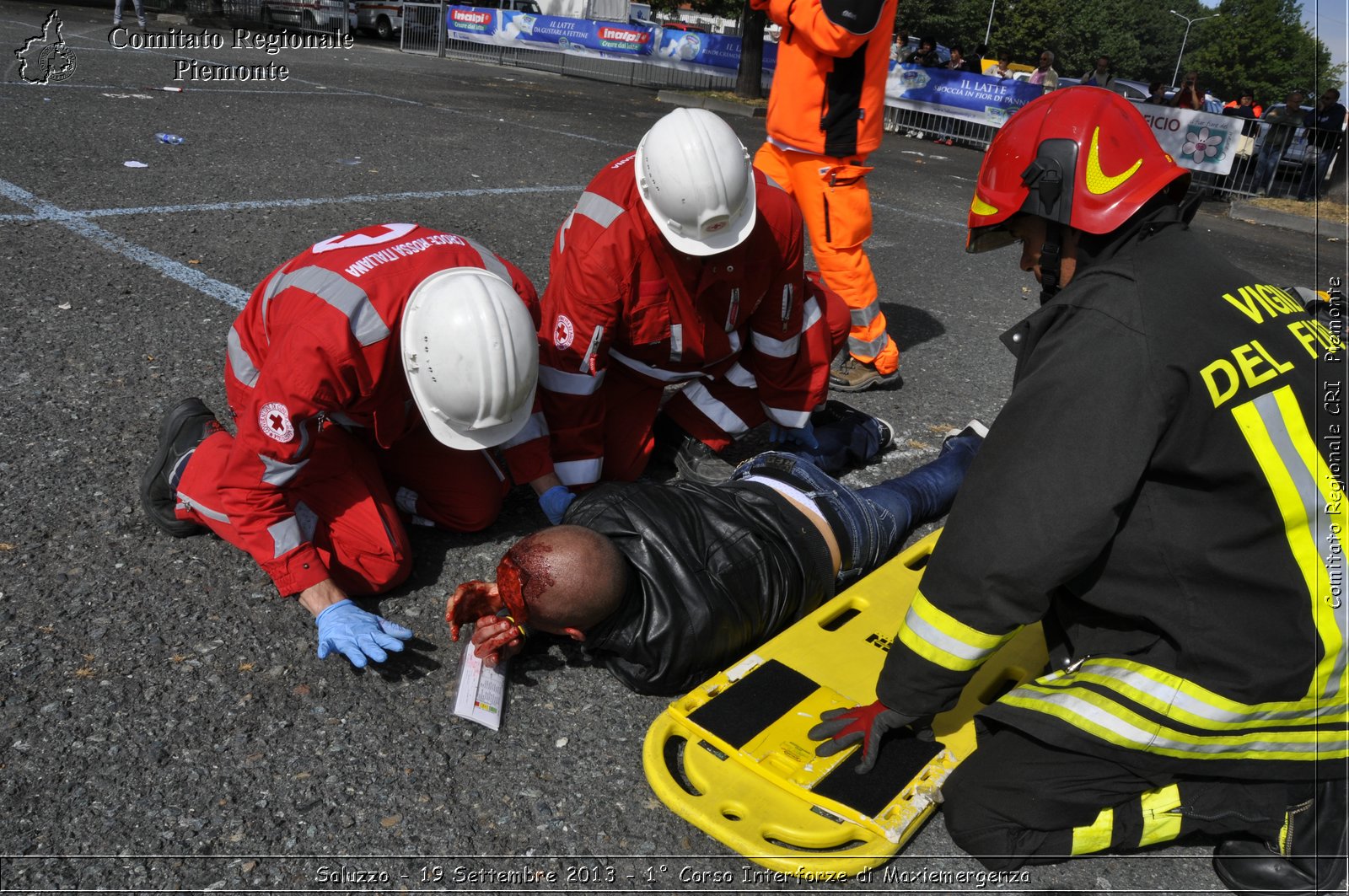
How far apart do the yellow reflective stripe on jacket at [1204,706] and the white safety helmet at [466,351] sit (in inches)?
64.4

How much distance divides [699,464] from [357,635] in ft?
5.10

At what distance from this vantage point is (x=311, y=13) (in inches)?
824

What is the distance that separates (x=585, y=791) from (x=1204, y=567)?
143 cm

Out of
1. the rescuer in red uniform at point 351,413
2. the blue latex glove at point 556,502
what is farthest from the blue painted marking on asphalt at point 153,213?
the blue latex glove at point 556,502

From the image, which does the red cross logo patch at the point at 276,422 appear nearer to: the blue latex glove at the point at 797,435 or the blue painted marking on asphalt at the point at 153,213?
the blue latex glove at the point at 797,435

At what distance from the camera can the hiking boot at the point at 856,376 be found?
15.5ft

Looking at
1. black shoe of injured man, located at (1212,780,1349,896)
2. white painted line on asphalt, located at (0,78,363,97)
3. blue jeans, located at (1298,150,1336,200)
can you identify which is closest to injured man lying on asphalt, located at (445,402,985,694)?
black shoe of injured man, located at (1212,780,1349,896)

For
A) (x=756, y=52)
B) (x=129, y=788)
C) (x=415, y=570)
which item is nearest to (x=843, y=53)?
(x=415, y=570)

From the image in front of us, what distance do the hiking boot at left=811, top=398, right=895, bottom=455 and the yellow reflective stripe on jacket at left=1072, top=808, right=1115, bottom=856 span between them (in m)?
2.02

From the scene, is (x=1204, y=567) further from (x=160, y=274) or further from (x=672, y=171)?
(x=160, y=274)

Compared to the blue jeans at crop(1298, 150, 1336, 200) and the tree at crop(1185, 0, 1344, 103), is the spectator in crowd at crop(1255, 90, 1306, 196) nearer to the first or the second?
the blue jeans at crop(1298, 150, 1336, 200)

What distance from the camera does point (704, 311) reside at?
358 centimetres

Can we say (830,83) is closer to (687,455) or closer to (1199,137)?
(687,455)

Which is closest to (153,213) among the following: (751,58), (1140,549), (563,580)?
(563,580)
